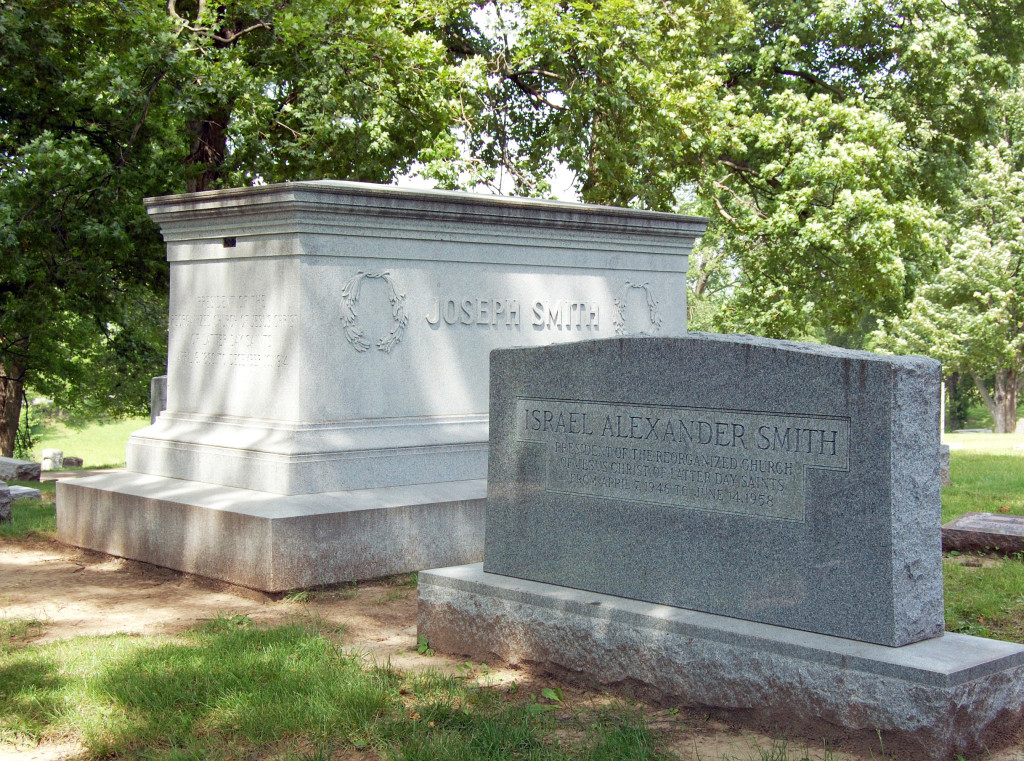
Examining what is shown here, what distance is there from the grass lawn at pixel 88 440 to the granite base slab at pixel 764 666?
31428 millimetres

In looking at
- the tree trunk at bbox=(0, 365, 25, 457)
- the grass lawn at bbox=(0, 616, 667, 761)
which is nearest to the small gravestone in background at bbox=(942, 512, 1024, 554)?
the grass lawn at bbox=(0, 616, 667, 761)

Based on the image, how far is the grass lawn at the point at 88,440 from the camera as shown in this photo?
37.9 meters

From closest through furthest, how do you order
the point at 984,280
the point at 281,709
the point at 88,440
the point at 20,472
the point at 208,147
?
the point at 281,709, the point at 20,472, the point at 208,147, the point at 984,280, the point at 88,440

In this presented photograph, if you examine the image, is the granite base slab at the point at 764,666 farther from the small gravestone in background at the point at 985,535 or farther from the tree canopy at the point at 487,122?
the tree canopy at the point at 487,122

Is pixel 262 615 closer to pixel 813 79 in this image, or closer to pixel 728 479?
pixel 728 479

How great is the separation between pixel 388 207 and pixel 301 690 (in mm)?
3843

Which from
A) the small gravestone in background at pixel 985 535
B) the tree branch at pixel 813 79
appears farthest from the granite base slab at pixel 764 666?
the tree branch at pixel 813 79

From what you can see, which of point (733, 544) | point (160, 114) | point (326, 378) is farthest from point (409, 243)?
point (160, 114)

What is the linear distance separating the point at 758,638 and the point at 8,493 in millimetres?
7570

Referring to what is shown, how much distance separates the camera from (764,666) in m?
4.06

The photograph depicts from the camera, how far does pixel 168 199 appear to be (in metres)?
8.16

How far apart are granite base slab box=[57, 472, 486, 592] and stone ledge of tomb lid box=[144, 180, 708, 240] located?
1.88 meters

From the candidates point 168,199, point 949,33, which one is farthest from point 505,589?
point 949,33

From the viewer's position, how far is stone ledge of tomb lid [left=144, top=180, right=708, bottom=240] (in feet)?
23.5
